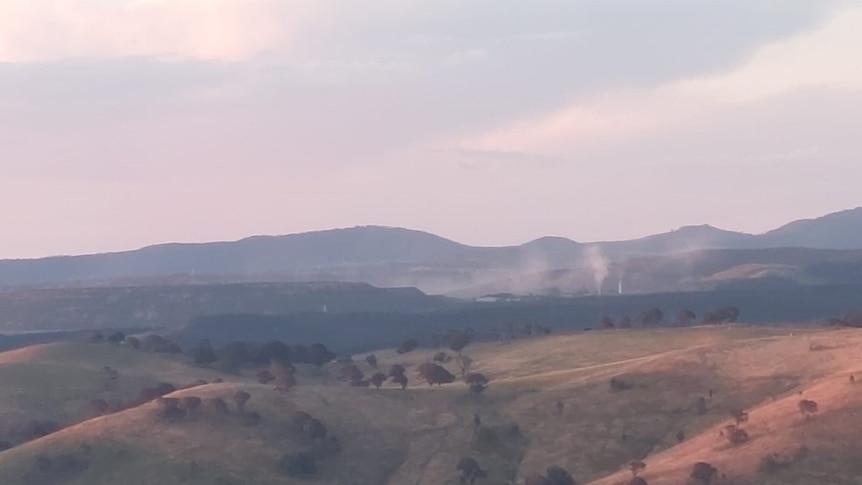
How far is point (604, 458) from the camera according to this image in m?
119

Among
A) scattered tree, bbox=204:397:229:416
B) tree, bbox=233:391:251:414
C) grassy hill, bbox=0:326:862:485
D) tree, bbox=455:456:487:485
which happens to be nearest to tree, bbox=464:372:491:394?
grassy hill, bbox=0:326:862:485

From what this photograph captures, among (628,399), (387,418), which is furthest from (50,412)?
(628,399)

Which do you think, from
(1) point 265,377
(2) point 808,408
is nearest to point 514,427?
(2) point 808,408

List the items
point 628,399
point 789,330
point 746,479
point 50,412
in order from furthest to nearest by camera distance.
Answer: point 789,330
point 50,412
point 628,399
point 746,479

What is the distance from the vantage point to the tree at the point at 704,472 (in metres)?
97.2

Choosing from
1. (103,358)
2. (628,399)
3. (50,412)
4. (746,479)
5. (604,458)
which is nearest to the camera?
(746,479)

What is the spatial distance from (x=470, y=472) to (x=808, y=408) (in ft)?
91.9

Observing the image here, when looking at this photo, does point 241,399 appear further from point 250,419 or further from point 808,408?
point 808,408

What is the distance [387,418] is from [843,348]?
43.2m

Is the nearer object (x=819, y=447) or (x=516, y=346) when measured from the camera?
(x=819, y=447)

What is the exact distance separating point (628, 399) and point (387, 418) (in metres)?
22.9

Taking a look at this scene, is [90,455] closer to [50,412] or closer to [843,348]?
[50,412]

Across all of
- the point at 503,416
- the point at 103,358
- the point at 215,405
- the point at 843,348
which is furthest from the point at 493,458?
the point at 103,358

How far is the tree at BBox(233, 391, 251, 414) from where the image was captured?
447 ft
